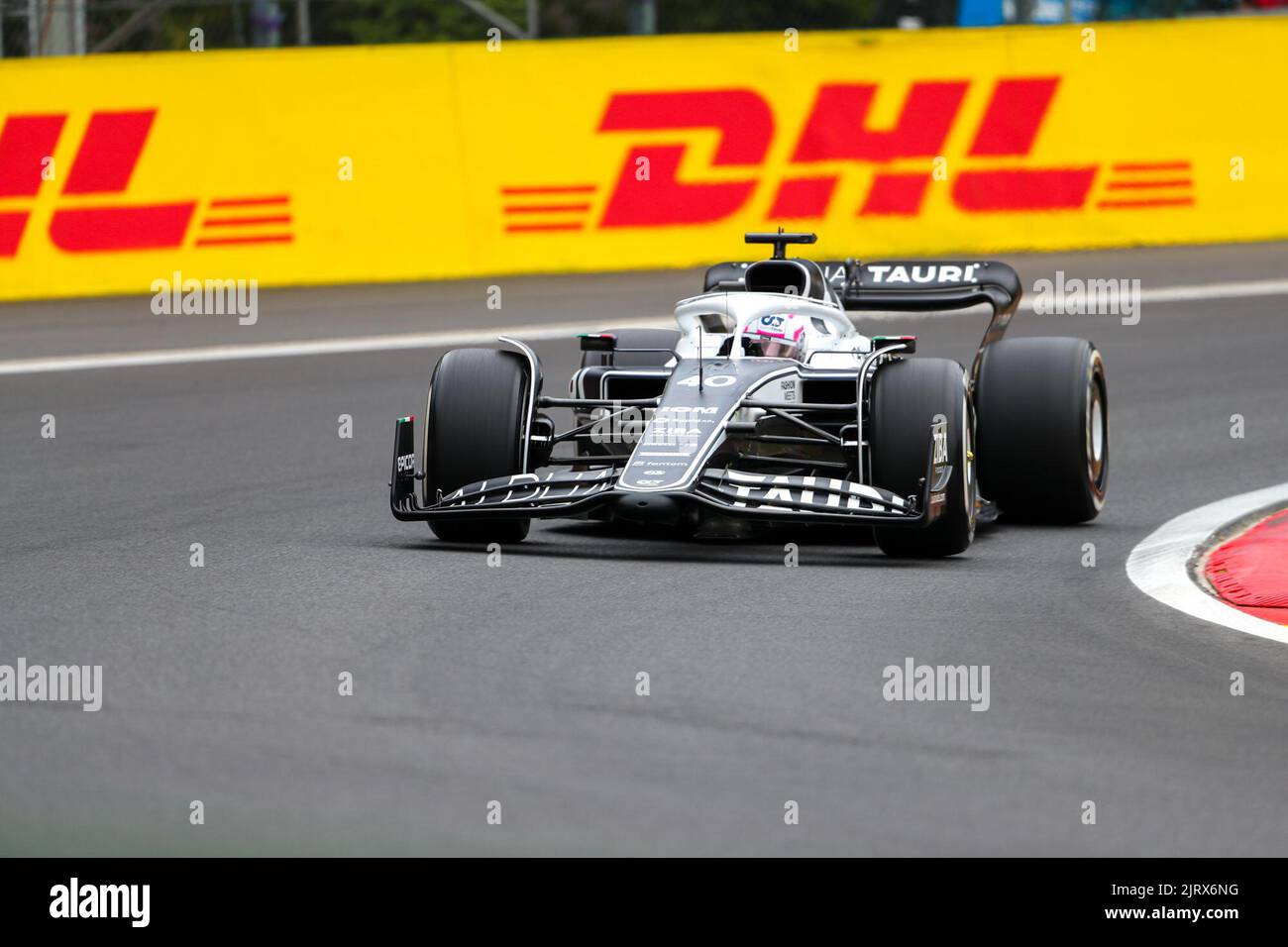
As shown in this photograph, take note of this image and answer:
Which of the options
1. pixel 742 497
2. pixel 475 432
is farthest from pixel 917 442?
pixel 475 432

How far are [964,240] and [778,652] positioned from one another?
1356cm

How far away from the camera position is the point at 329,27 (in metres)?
33.6

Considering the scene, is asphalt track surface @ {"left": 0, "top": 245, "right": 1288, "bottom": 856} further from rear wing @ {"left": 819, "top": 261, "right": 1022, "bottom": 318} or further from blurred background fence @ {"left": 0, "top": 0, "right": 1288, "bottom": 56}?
blurred background fence @ {"left": 0, "top": 0, "right": 1288, "bottom": 56}

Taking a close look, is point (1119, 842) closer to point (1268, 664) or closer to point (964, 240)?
point (1268, 664)

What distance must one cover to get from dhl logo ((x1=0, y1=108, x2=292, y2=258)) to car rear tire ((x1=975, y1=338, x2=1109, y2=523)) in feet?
34.2

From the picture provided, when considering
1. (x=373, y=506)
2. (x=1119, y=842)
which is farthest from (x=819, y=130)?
(x=1119, y=842)

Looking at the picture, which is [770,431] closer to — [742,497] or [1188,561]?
[742,497]

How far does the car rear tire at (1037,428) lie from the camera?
10.1 meters

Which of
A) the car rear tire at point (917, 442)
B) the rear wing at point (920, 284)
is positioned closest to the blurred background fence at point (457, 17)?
the rear wing at point (920, 284)

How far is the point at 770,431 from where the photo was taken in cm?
969

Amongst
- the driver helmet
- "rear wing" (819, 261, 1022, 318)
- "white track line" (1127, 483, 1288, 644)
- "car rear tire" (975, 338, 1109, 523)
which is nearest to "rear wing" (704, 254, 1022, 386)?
"rear wing" (819, 261, 1022, 318)

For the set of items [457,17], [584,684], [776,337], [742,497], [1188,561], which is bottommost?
[584,684]

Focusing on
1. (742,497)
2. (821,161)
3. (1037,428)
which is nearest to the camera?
(742,497)

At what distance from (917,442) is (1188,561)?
4.23ft
